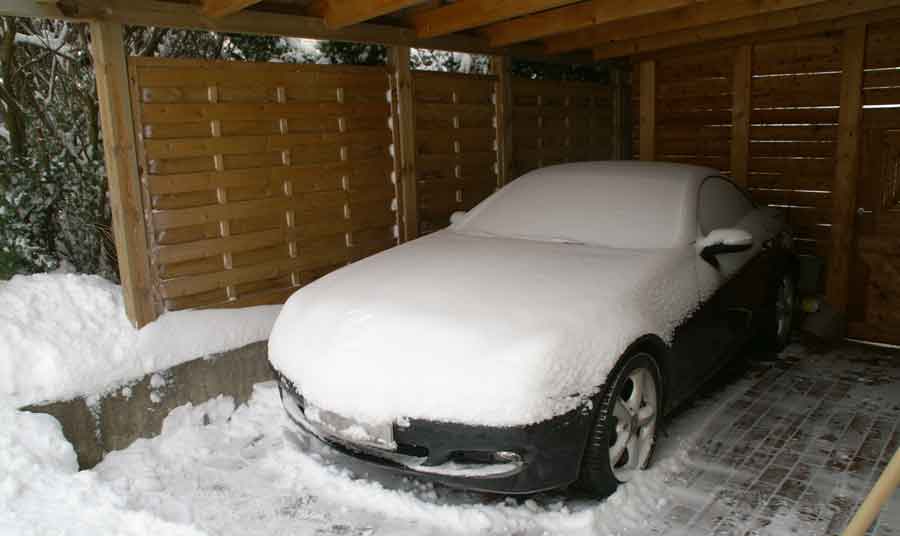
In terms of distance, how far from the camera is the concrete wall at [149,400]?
4.08 meters

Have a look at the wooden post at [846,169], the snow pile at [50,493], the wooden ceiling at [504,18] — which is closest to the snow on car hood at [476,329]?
the snow pile at [50,493]

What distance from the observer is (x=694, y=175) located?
4.79 m

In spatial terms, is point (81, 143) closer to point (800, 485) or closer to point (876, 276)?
point (800, 485)

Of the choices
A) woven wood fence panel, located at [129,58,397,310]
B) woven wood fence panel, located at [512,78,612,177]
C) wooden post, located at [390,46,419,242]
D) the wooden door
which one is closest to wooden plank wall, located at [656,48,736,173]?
woven wood fence panel, located at [512,78,612,177]

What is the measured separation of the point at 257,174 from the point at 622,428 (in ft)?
10.3

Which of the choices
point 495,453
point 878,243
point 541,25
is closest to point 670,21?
point 541,25

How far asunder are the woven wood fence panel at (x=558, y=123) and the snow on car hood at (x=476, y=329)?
3387 mm

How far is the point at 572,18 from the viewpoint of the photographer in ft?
18.7

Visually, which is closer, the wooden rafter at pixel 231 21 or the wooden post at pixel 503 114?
the wooden rafter at pixel 231 21

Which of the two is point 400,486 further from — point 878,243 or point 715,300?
point 878,243

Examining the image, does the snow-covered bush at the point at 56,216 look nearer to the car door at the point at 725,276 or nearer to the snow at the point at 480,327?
the snow at the point at 480,327

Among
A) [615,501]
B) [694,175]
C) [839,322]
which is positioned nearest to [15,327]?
[615,501]

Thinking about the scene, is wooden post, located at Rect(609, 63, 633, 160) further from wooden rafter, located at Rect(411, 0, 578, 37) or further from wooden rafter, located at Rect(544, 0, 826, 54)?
wooden rafter, located at Rect(411, 0, 578, 37)

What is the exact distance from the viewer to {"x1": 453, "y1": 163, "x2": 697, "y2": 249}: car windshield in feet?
14.3
